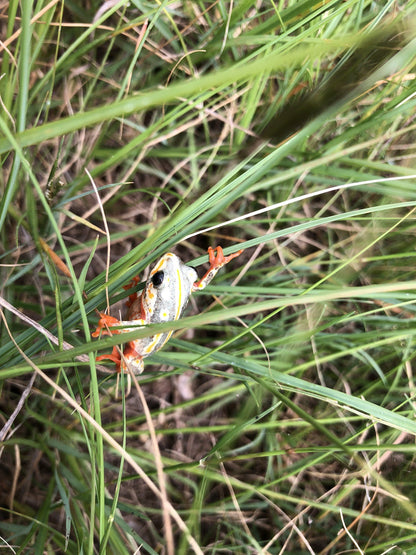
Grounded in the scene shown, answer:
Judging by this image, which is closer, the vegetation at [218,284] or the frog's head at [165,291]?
the frog's head at [165,291]

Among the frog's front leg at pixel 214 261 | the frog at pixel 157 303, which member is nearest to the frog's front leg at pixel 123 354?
the frog at pixel 157 303

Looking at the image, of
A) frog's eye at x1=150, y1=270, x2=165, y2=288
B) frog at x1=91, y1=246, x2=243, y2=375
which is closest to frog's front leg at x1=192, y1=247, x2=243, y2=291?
frog at x1=91, y1=246, x2=243, y2=375

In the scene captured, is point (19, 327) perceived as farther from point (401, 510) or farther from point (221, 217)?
point (401, 510)

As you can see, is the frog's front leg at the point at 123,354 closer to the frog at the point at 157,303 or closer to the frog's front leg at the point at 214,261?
the frog at the point at 157,303

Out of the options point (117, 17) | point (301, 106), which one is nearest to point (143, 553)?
point (301, 106)

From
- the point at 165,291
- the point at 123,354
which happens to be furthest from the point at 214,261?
the point at 123,354

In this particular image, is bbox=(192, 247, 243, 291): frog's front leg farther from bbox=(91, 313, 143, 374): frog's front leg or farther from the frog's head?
bbox=(91, 313, 143, 374): frog's front leg

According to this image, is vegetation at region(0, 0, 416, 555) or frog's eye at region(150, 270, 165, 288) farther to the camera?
vegetation at region(0, 0, 416, 555)

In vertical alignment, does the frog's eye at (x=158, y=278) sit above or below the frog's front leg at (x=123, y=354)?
above

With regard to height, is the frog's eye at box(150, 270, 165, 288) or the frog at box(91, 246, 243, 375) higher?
the frog's eye at box(150, 270, 165, 288)
